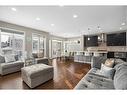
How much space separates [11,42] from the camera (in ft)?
16.8

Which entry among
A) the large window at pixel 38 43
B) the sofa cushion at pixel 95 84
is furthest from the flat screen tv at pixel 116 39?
the sofa cushion at pixel 95 84

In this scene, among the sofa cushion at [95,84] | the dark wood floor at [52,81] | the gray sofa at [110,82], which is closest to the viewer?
the gray sofa at [110,82]

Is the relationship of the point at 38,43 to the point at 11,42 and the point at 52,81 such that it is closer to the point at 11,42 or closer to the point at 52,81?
the point at 11,42

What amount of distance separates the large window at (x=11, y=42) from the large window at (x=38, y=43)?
1.08 metres

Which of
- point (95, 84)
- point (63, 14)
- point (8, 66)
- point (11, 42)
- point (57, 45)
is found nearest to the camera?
point (95, 84)

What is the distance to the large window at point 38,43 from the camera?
650 cm

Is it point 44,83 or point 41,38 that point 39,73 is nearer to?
point 44,83

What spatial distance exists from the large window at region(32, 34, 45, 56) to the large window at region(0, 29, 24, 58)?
42.6 inches

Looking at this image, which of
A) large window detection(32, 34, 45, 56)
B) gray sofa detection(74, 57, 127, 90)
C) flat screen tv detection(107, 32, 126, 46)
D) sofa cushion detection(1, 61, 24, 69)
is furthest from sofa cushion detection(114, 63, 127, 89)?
flat screen tv detection(107, 32, 126, 46)

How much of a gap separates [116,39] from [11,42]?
25.3 ft

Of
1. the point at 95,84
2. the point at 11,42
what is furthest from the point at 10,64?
the point at 95,84

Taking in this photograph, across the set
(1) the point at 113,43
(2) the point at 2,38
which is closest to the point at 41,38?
(2) the point at 2,38

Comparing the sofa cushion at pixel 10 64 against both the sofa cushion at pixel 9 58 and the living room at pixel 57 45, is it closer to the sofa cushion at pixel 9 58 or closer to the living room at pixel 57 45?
the living room at pixel 57 45
